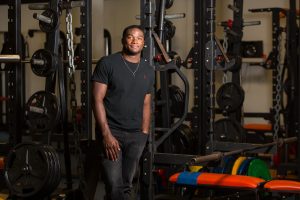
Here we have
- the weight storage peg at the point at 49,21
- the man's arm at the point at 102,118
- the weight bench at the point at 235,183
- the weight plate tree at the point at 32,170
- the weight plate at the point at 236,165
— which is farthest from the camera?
the weight plate at the point at 236,165

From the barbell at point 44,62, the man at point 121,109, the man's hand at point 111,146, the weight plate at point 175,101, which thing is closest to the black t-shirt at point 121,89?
the man at point 121,109

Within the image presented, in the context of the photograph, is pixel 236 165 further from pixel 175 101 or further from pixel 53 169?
pixel 53 169

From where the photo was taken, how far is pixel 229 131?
588 centimetres

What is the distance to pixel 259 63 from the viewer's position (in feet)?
22.7

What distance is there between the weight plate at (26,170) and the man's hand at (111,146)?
458mm

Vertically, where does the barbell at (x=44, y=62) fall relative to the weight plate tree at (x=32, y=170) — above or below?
above

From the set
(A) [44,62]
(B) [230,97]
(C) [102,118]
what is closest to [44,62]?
(A) [44,62]

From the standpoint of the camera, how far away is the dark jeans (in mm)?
3658

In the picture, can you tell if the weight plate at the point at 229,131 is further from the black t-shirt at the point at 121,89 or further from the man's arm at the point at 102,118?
the man's arm at the point at 102,118

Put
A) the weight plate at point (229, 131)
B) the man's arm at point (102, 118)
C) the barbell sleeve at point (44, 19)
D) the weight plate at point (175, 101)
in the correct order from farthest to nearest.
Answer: the weight plate at point (229, 131)
the weight plate at point (175, 101)
the barbell sleeve at point (44, 19)
the man's arm at point (102, 118)

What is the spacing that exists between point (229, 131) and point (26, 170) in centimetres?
262

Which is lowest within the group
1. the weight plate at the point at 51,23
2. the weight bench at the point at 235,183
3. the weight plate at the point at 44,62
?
the weight bench at the point at 235,183

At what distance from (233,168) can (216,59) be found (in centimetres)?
89

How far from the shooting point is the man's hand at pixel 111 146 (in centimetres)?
361
